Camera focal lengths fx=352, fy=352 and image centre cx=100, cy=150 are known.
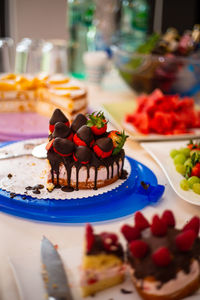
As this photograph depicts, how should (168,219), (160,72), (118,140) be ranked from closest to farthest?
(168,219) < (118,140) < (160,72)

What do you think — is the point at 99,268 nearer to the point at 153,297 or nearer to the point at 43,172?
the point at 153,297

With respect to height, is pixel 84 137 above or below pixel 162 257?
above

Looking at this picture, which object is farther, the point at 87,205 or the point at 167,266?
the point at 87,205

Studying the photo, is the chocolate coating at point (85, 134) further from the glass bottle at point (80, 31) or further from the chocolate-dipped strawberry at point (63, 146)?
the glass bottle at point (80, 31)

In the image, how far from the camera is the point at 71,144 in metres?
1.21

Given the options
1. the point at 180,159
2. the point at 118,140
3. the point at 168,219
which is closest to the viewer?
the point at 168,219

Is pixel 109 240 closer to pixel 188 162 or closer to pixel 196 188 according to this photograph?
pixel 196 188

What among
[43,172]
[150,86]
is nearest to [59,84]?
[150,86]

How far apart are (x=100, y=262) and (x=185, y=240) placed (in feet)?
0.63

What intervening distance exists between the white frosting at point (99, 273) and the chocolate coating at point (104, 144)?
1.63ft

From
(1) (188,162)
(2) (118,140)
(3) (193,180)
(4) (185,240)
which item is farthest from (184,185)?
(4) (185,240)

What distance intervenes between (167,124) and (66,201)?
0.89m

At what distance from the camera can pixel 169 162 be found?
1.49m

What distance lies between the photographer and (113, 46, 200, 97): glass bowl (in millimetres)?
2258
